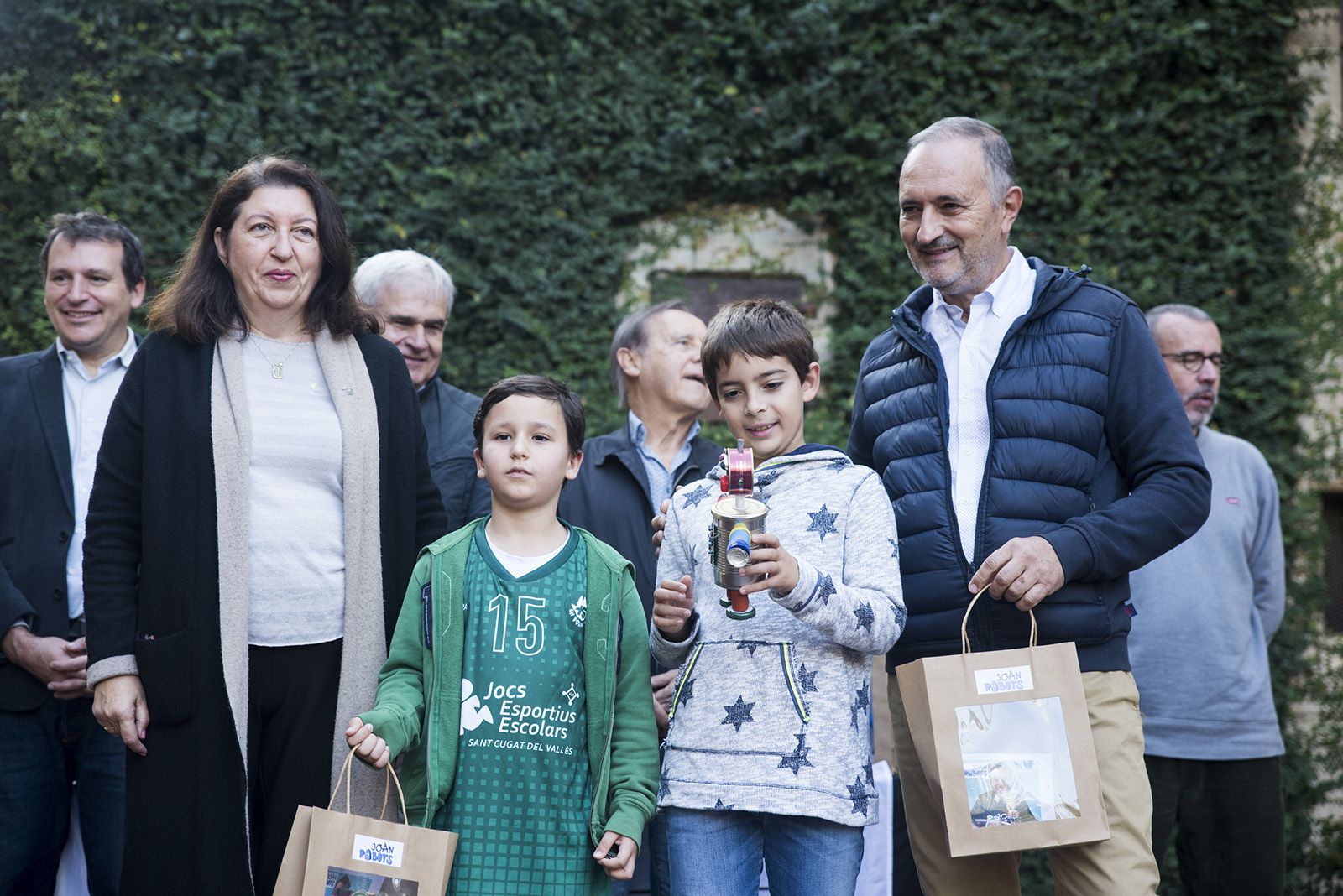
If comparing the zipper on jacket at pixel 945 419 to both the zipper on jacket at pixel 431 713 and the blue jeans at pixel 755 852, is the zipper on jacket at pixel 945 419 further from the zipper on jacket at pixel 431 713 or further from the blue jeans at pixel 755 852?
the zipper on jacket at pixel 431 713

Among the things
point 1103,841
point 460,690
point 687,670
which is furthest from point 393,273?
point 1103,841

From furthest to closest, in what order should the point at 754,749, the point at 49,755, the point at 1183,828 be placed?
the point at 1183,828 < the point at 49,755 < the point at 754,749

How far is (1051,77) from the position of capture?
213 inches

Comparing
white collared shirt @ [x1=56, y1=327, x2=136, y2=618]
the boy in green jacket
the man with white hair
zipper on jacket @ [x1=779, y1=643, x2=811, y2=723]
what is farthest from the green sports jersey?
white collared shirt @ [x1=56, y1=327, x2=136, y2=618]

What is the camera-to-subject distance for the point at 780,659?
2.40 m

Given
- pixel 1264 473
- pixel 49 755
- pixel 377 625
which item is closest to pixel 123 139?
pixel 49 755

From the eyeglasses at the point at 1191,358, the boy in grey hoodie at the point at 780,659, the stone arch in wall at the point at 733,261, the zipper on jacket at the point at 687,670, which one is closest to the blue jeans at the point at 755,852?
the boy in grey hoodie at the point at 780,659

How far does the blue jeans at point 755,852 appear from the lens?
7.63 feet

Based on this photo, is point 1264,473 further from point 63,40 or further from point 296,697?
point 63,40

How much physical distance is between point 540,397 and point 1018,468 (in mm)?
1050

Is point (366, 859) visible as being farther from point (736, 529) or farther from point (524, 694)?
point (736, 529)

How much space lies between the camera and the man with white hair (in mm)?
Result: 3561

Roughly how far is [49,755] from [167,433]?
4.26ft

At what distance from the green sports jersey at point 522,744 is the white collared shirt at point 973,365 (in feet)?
2.84
